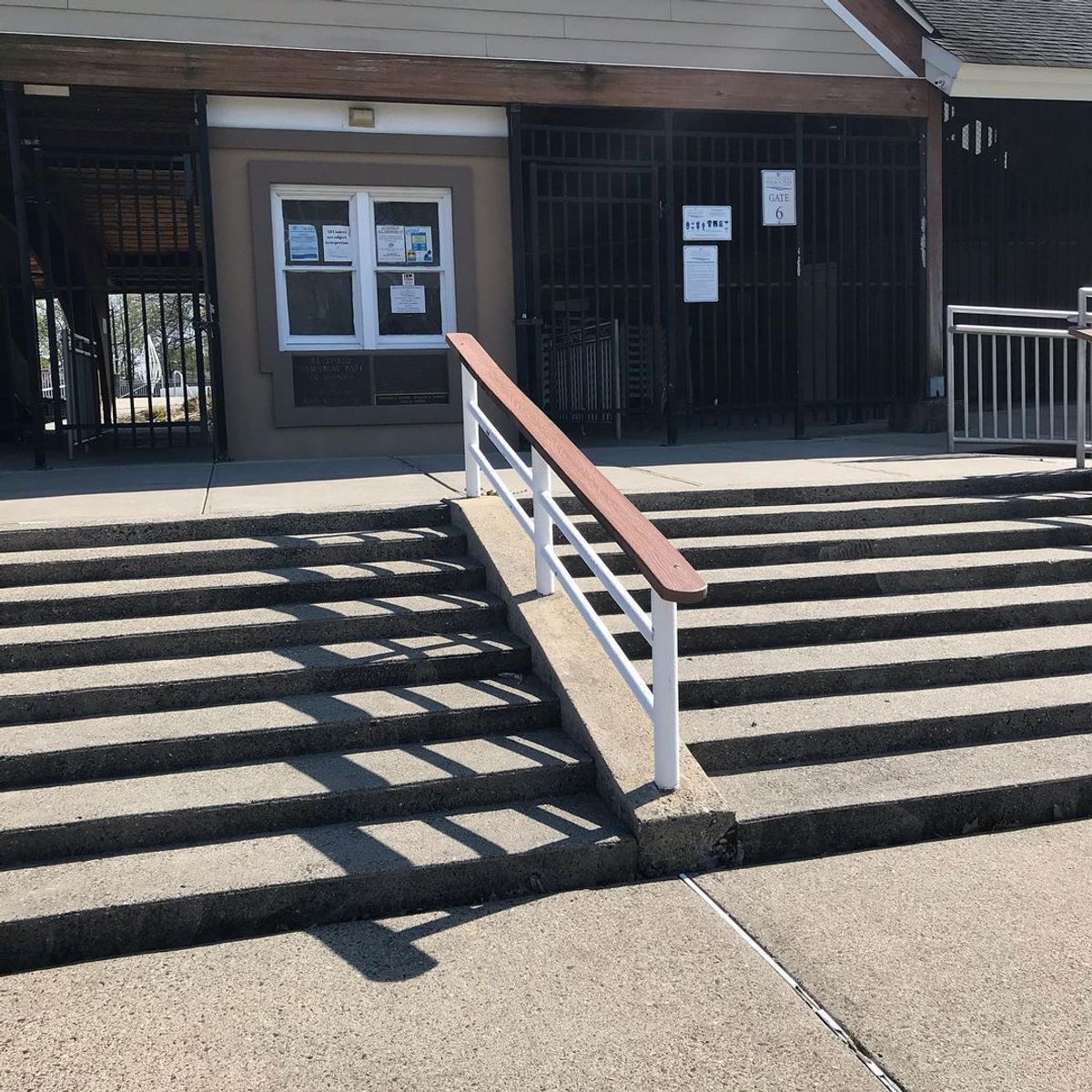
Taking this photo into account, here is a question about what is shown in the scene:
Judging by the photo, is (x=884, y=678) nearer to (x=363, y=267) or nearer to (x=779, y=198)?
(x=363, y=267)

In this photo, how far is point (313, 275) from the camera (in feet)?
30.9

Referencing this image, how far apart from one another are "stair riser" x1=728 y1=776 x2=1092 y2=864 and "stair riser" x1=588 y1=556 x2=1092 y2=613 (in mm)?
1652

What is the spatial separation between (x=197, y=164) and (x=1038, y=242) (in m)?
9.02

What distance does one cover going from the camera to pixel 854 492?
6.78 m

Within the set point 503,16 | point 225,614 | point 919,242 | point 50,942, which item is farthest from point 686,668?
point 919,242

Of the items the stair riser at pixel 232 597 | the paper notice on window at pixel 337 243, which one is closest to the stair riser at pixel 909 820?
the stair riser at pixel 232 597

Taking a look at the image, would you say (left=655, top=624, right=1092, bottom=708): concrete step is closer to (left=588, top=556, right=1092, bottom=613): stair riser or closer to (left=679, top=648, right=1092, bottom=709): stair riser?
(left=679, top=648, right=1092, bottom=709): stair riser

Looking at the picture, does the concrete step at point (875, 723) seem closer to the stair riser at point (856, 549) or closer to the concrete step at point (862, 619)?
the concrete step at point (862, 619)

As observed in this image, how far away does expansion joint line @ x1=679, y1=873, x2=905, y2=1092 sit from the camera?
8.89ft

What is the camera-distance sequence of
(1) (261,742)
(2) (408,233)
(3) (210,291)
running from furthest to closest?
(2) (408,233) < (3) (210,291) < (1) (261,742)

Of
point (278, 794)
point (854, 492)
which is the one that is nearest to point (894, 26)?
point (854, 492)

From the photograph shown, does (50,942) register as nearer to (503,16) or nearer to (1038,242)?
(503,16)

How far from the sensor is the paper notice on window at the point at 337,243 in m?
9.42

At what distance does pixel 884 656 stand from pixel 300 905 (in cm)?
285
